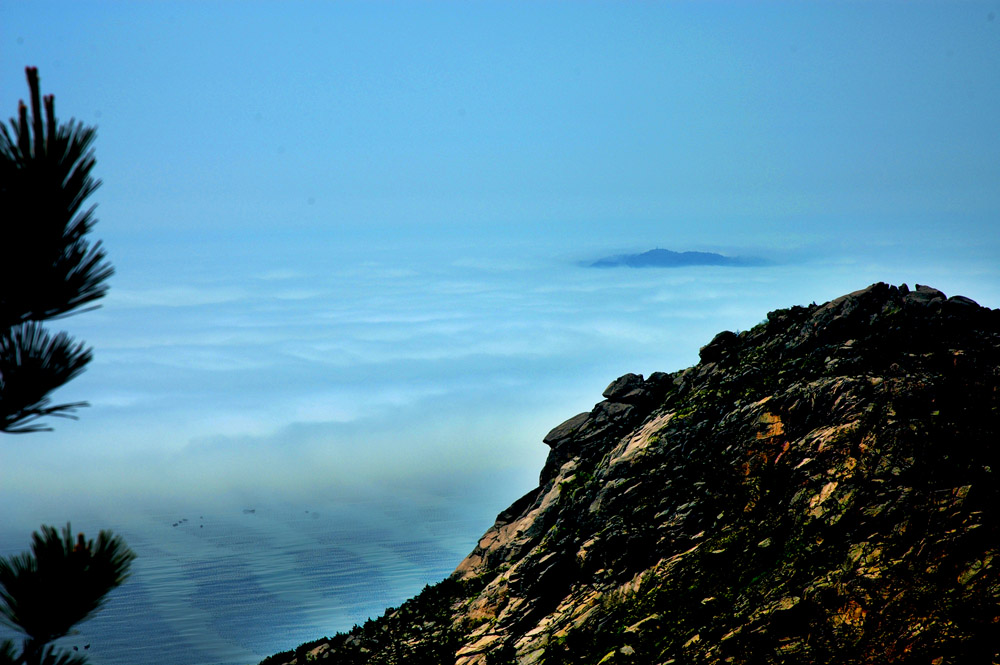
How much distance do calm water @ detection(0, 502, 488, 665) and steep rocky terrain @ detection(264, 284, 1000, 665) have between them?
41.7 meters

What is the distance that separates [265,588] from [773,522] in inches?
4396

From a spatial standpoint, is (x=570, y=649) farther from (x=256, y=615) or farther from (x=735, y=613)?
(x=256, y=615)

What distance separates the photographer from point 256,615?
98500mm

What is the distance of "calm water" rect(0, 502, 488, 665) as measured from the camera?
8619 cm

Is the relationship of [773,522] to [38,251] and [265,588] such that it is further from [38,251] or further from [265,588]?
[265,588]

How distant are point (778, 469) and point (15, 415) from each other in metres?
19.0

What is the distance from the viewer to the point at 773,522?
794 inches

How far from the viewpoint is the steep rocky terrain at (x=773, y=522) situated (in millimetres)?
16281

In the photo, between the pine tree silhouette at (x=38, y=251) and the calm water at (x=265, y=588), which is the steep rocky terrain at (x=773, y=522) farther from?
the calm water at (x=265, y=588)

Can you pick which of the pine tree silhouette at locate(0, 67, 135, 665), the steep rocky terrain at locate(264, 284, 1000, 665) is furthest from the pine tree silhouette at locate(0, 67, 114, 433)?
the steep rocky terrain at locate(264, 284, 1000, 665)

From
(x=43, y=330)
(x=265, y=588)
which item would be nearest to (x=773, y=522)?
(x=43, y=330)

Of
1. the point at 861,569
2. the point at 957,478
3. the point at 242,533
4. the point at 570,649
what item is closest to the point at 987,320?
the point at 957,478

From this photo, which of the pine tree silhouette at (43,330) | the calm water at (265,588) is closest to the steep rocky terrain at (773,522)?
the pine tree silhouette at (43,330)

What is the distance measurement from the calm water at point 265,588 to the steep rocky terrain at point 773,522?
41.7m
